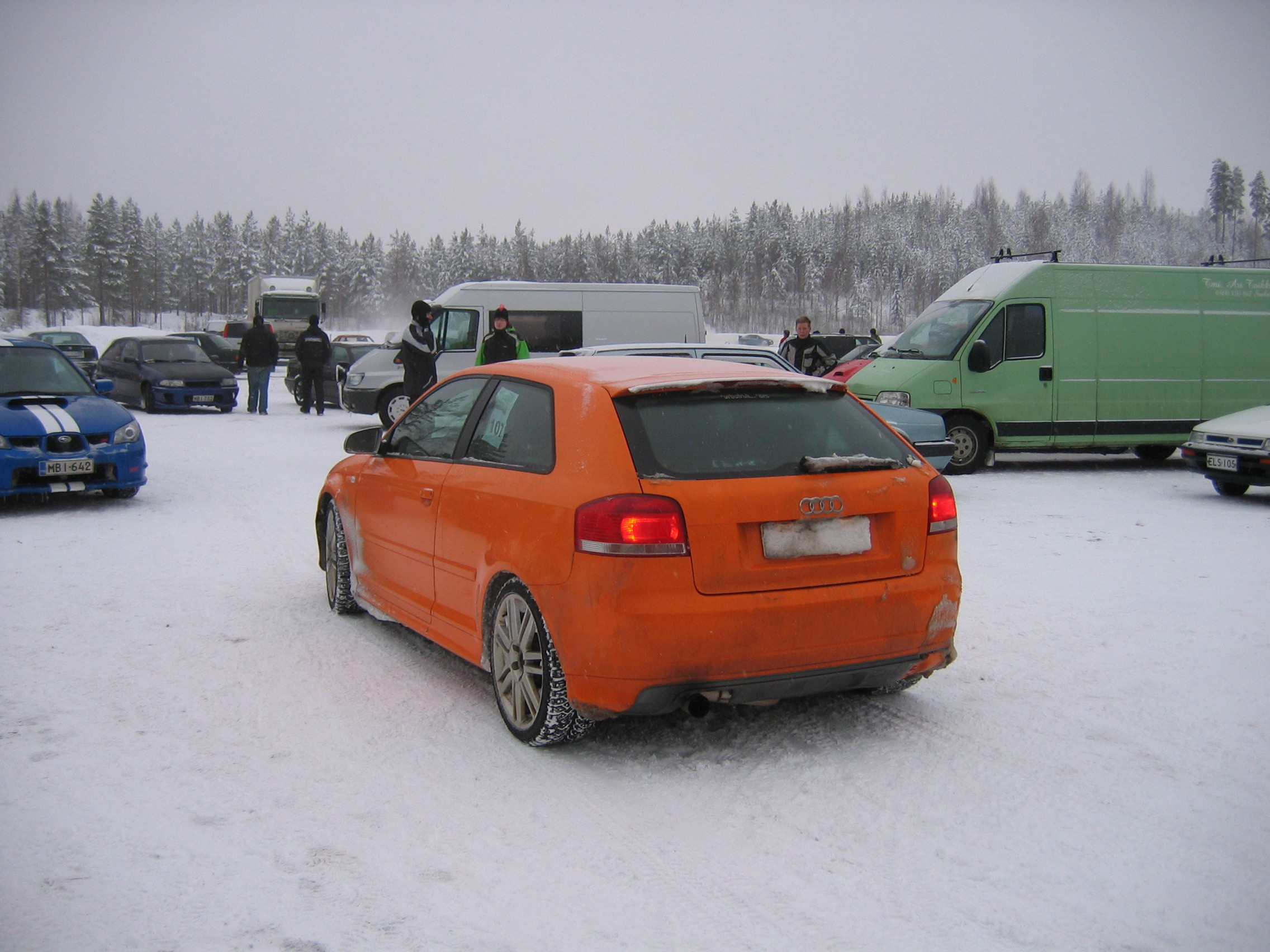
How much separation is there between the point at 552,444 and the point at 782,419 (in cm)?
91

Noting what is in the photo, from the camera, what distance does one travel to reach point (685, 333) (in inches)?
728

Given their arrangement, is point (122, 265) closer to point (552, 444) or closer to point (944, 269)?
point (944, 269)

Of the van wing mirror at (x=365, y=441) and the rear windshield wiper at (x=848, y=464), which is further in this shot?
the van wing mirror at (x=365, y=441)

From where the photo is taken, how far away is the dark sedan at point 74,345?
83.8ft

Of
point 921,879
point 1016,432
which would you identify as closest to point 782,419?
point 921,879

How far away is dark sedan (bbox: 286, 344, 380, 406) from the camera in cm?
2236

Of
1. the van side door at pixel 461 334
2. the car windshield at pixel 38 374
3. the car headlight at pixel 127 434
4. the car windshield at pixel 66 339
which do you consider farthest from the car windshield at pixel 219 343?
the car headlight at pixel 127 434

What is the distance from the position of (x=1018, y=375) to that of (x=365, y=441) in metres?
9.97

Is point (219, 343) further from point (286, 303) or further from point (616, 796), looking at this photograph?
point (616, 796)

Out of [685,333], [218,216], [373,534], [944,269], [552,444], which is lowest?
[373,534]

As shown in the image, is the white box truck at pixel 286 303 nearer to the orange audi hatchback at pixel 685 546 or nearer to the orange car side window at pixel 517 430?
the orange car side window at pixel 517 430

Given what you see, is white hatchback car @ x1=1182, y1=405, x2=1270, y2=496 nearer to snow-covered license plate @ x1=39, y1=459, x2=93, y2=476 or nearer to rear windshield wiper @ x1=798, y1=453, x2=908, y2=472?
rear windshield wiper @ x1=798, y1=453, x2=908, y2=472

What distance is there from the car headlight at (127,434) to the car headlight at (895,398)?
8.47 metres

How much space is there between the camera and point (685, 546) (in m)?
3.58
